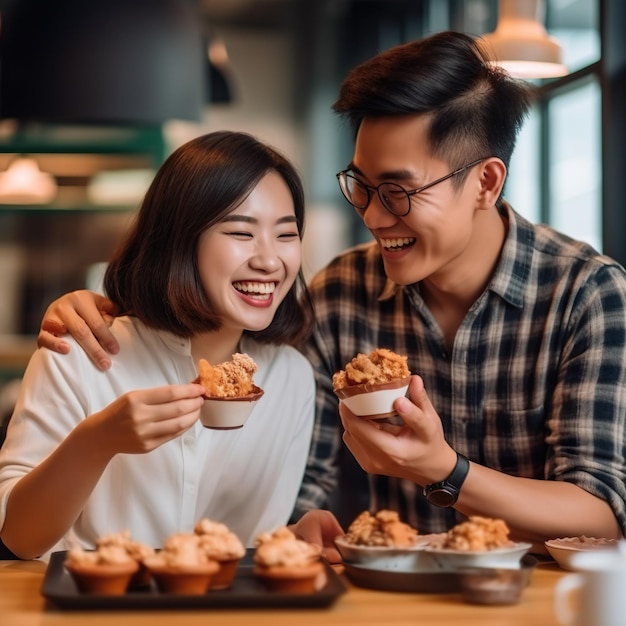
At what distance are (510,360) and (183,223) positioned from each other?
0.84 metres

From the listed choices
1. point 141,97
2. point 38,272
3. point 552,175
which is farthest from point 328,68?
point 141,97

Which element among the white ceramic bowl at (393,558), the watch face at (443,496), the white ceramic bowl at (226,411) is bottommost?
the watch face at (443,496)

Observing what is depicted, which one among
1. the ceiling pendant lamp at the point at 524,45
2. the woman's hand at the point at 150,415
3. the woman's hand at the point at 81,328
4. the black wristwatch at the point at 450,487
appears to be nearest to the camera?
the woman's hand at the point at 150,415

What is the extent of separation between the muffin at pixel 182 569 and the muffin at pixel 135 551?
2 cm

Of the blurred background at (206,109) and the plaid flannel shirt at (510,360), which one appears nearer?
the plaid flannel shirt at (510,360)

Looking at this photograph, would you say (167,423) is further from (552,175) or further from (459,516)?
(552,175)

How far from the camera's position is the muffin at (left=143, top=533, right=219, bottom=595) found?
146 cm

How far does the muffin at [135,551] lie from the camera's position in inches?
59.5

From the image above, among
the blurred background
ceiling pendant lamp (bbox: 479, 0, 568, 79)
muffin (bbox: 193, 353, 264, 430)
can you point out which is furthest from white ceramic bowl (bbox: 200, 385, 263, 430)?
ceiling pendant lamp (bbox: 479, 0, 568, 79)

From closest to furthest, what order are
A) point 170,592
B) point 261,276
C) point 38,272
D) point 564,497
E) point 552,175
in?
point 170,592
point 564,497
point 261,276
point 552,175
point 38,272

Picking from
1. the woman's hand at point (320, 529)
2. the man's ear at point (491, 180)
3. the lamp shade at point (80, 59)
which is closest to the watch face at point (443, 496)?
the woman's hand at point (320, 529)

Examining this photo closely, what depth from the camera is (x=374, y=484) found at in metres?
2.65

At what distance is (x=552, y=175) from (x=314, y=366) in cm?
258

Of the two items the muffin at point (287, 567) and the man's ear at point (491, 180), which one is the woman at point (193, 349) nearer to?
the man's ear at point (491, 180)
